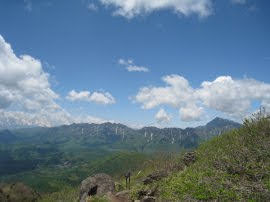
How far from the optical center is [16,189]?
70062mm

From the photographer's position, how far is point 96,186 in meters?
39.0

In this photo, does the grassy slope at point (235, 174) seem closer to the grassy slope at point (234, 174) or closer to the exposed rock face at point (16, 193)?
the grassy slope at point (234, 174)

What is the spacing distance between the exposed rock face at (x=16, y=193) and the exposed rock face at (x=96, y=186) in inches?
1427

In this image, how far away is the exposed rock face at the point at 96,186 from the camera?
38.3 m

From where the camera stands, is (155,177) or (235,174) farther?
(155,177)

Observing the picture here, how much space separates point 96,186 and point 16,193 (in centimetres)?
3849

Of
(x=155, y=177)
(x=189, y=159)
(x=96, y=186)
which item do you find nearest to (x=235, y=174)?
(x=155, y=177)

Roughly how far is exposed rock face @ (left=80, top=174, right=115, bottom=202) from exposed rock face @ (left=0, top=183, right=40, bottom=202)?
36246mm

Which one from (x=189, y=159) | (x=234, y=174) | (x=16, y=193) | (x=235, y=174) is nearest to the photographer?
(x=235, y=174)

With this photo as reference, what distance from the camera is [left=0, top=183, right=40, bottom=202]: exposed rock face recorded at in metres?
67.8

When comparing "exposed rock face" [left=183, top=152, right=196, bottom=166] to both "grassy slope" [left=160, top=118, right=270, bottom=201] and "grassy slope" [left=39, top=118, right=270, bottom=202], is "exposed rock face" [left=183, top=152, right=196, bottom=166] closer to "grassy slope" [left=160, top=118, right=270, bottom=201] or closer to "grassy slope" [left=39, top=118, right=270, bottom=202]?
"grassy slope" [left=39, top=118, right=270, bottom=202]

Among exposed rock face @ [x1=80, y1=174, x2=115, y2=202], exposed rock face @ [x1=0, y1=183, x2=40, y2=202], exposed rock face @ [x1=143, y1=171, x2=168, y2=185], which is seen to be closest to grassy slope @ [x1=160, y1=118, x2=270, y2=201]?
exposed rock face @ [x1=143, y1=171, x2=168, y2=185]

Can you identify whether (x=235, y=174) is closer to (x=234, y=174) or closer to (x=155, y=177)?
(x=234, y=174)

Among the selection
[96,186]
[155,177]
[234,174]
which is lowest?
[96,186]
